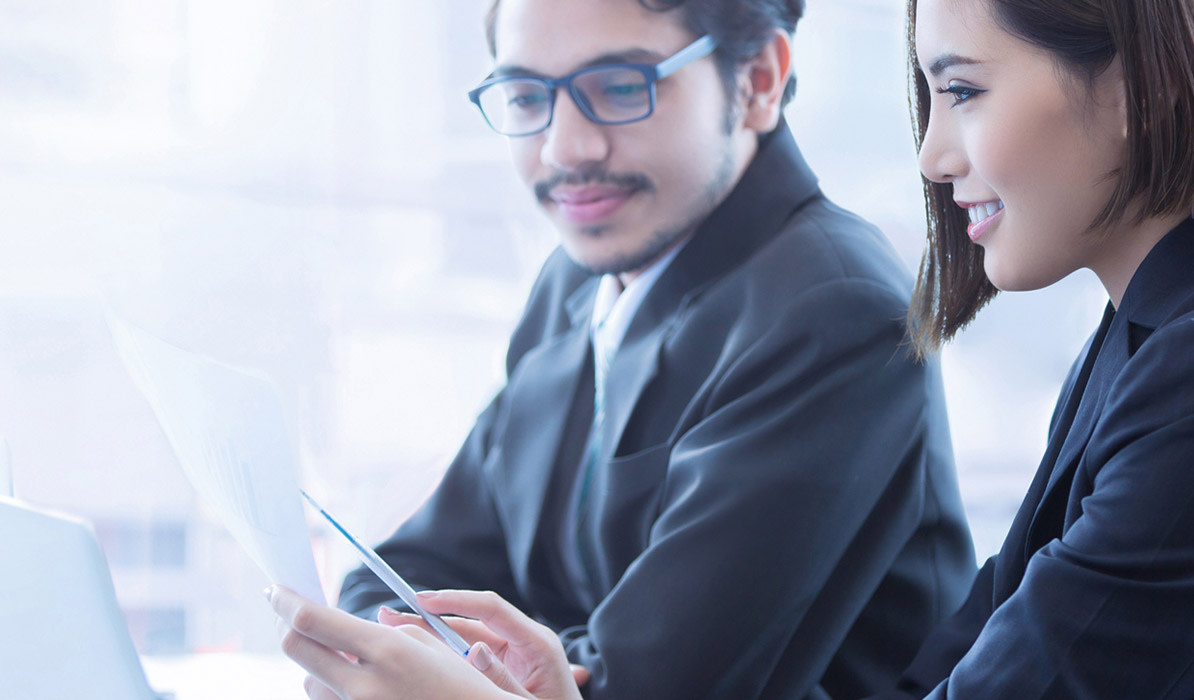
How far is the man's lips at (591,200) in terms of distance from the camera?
4.02ft

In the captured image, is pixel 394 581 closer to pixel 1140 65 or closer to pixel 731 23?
pixel 1140 65

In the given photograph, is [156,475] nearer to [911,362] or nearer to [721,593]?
[721,593]

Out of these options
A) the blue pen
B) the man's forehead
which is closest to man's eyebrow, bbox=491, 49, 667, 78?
the man's forehead

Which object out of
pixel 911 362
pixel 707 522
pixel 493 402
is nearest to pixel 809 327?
pixel 911 362

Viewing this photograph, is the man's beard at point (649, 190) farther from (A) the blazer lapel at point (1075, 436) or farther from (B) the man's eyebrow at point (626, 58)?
(A) the blazer lapel at point (1075, 436)

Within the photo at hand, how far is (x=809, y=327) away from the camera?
1092mm

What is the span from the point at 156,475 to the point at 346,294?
36cm

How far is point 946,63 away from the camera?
768 mm

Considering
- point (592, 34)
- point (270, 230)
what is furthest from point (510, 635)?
point (270, 230)

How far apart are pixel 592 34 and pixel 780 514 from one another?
0.57 m

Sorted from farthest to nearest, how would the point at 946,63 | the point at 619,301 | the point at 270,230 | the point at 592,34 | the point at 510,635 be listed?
1. the point at 270,230
2. the point at 619,301
3. the point at 592,34
4. the point at 510,635
5. the point at 946,63

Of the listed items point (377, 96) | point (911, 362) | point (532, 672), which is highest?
point (377, 96)

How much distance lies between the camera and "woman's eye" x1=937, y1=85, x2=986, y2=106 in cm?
76

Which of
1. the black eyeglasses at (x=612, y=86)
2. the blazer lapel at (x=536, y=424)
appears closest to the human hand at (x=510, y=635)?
the blazer lapel at (x=536, y=424)
